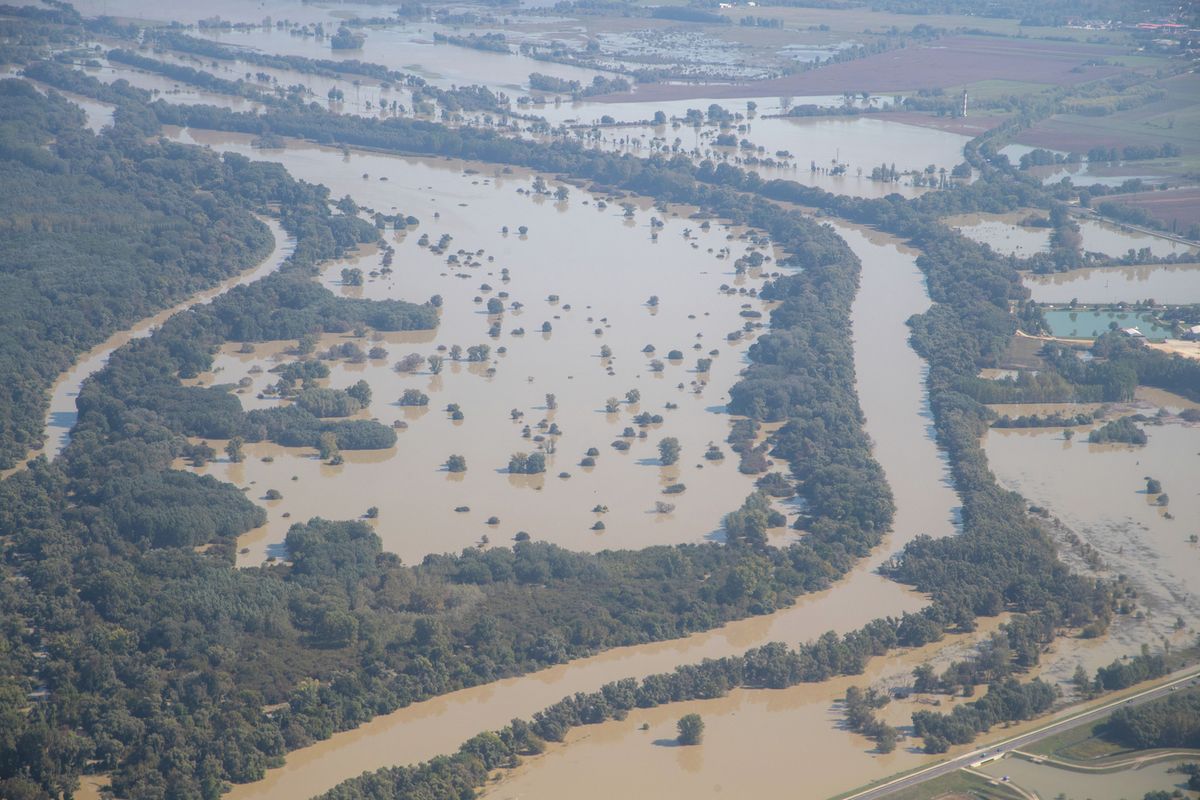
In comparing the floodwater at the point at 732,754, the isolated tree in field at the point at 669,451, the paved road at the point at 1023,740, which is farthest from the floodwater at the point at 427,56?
the paved road at the point at 1023,740

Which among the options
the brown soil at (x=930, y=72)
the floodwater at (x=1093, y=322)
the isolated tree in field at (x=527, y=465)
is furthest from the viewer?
the brown soil at (x=930, y=72)

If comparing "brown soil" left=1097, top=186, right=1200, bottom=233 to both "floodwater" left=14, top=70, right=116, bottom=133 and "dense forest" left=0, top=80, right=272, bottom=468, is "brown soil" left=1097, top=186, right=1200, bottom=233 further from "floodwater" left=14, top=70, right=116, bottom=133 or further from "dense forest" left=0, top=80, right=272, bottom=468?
"floodwater" left=14, top=70, right=116, bottom=133

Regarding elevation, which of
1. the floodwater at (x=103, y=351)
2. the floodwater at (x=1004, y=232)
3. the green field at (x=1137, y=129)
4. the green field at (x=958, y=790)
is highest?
the green field at (x=1137, y=129)

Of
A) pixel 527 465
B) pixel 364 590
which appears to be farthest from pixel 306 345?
pixel 364 590

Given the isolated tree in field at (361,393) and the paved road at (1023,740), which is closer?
the paved road at (1023,740)

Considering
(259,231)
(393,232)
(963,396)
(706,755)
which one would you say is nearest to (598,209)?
(393,232)

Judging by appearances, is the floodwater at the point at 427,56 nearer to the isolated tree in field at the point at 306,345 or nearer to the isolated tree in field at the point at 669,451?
the isolated tree in field at the point at 306,345
